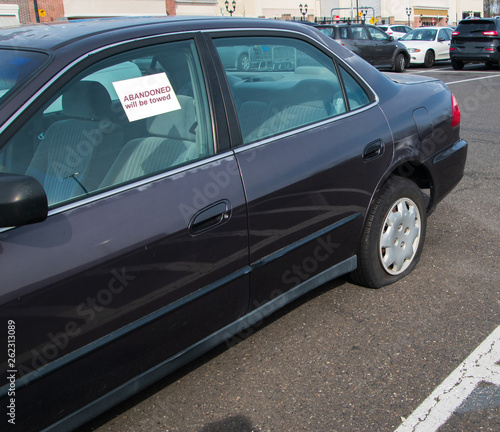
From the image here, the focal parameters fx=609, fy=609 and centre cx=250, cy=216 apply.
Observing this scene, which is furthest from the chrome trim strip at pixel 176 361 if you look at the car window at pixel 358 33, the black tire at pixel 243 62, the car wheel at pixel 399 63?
the car wheel at pixel 399 63

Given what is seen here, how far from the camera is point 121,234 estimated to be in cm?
218

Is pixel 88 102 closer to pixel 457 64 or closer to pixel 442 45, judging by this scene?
pixel 457 64

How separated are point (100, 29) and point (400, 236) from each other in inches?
82.3

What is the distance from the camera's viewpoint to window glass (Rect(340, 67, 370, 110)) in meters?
3.36

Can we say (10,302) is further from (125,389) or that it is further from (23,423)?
(125,389)

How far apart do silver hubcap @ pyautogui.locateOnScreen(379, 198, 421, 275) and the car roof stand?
1.38 meters

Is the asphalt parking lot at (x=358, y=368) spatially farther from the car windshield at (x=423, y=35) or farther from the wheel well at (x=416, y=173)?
the car windshield at (x=423, y=35)

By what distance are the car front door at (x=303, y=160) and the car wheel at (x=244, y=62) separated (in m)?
0.04

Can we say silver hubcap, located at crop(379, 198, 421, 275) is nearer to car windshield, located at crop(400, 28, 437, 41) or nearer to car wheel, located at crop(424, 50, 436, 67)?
car wheel, located at crop(424, 50, 436, 67)

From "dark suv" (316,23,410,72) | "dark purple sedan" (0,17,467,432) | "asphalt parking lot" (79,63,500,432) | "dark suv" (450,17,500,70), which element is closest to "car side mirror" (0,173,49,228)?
"dark purple sedan" (0,17,467,432)

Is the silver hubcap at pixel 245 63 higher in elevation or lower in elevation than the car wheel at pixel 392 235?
higher

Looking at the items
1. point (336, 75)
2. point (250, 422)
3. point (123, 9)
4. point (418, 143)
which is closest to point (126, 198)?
point (250, 422)

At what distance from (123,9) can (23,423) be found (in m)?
42.8

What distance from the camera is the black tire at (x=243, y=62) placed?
2.90 m
